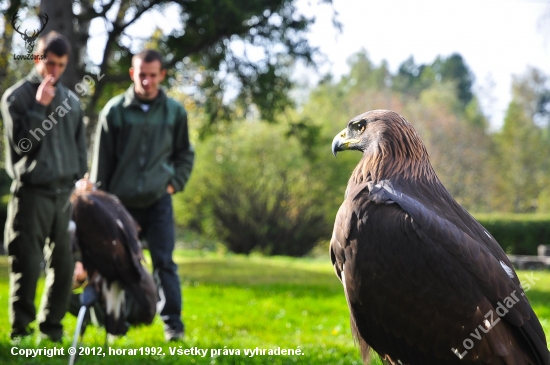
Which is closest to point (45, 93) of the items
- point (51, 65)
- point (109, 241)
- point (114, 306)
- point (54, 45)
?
point (51, 65)

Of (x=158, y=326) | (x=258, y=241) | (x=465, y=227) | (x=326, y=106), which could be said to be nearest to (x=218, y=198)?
(x=258, y=241)

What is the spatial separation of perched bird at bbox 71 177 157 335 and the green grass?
402mm

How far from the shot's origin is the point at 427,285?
284cm

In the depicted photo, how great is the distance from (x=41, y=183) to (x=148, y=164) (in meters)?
0.89

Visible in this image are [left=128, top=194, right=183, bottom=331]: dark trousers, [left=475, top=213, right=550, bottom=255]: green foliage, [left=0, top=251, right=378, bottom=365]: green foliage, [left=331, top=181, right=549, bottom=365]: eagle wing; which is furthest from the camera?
[left=475, top=213, right=550, bottom=255]: green foliage

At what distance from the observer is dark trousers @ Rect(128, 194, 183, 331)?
18.4ft

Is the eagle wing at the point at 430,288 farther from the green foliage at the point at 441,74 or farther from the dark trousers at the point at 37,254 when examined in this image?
the green foliage at the point at 441,74

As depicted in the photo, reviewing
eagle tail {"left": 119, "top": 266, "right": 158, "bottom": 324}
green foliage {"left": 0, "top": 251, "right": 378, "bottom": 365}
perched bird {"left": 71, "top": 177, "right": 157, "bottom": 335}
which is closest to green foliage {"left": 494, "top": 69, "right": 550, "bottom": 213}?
green foliage {"left": 0, "top": 251, "right": 378, "bottom": 365}

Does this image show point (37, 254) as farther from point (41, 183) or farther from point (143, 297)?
point (143, 297)

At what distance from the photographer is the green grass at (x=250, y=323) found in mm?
4828

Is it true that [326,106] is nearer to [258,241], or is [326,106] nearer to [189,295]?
[258,241]

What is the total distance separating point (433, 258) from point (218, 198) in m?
19.9

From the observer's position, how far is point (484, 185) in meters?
38.5

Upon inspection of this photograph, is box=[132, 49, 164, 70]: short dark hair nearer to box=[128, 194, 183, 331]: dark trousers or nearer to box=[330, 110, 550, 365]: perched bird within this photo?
box=[128, 194, 183, 331]: dark trousers
